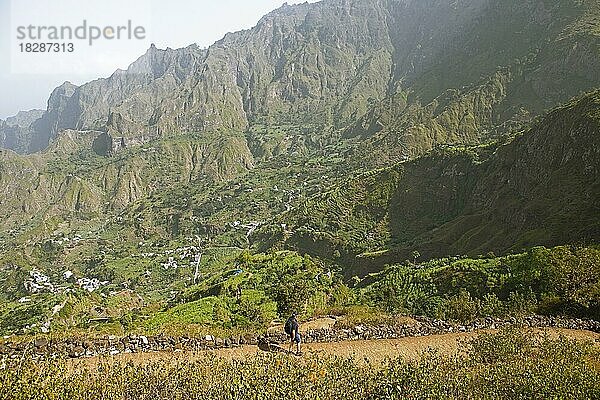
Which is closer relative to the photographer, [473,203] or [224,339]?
[224,339]

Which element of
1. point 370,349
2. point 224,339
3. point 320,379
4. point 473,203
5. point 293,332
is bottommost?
point 370,349

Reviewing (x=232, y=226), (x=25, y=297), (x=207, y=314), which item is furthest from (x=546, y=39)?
(x=25, y=297)

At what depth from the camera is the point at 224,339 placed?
58.4ft

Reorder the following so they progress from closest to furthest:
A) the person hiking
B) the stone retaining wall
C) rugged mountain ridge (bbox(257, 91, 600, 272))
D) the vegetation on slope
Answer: the vegetation on slope < the stone retaining wall < the person hiking < rugged mountain ridge (bbox(257, 91, 600, 272))

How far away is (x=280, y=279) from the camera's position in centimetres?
4816

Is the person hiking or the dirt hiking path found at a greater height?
the person hiking

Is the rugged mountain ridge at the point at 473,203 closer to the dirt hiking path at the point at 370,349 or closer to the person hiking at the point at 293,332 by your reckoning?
the dirt hiking path at the point at 370,349

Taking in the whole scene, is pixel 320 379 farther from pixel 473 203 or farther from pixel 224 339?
pixel 473 203

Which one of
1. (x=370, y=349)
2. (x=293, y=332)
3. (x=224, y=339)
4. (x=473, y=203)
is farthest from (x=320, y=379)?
(x=473, y=203)

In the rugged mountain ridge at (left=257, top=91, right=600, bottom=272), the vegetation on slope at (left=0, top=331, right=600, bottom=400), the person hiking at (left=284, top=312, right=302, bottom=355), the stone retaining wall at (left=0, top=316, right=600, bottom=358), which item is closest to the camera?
the vegetation on slope at (left=0, top=331, right=600, bottom=400)

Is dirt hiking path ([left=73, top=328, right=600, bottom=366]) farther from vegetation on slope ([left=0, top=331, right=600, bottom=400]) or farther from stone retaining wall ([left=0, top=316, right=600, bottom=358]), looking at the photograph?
vegetation on slope ([left=0, top=331, right=600, bottom=400])

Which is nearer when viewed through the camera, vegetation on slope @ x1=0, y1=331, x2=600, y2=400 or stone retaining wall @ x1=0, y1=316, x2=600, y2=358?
vegetation on slope @ x1=0, y1=331, x2=600, y2=400

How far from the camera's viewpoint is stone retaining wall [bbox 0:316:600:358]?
646 inches

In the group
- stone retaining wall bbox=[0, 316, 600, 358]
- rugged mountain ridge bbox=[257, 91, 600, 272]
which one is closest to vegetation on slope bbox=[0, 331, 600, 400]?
stone retaining wall bbox=[0, 316, 600, 358]
